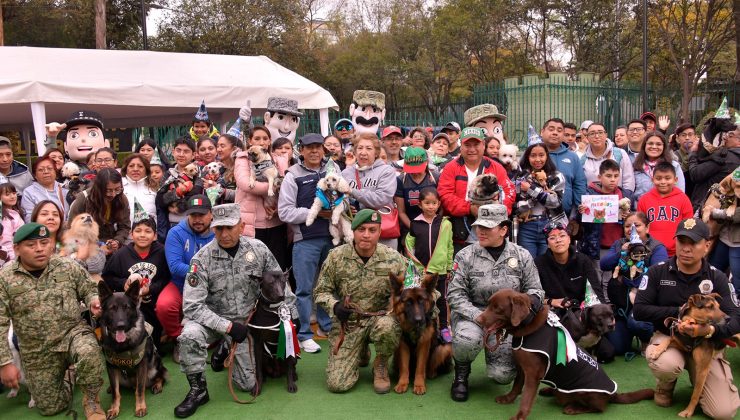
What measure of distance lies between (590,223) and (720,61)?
855 inches

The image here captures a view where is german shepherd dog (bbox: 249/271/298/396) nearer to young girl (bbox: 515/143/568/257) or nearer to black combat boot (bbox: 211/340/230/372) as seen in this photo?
black combat boot (bbox: 211/340/230/372)

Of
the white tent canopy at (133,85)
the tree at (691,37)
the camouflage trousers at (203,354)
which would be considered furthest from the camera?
the tree at (691,37)

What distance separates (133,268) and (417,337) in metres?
2.62

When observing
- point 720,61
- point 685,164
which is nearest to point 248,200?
point 685,164

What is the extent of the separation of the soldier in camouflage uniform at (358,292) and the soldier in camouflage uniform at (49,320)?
5.76ft

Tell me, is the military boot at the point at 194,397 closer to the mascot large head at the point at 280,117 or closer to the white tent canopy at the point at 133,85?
the mascot large head at the point at 280,117

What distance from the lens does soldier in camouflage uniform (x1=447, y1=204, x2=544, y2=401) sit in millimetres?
4945

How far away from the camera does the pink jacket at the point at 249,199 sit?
6348mm

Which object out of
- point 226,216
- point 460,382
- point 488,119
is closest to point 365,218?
point 226,216

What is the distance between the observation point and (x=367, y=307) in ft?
17.5

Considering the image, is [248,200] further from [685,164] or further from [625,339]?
[685,164]

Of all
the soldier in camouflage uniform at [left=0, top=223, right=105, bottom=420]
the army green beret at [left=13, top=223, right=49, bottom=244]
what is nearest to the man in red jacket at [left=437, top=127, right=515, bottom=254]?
the soldier in camouflage uniform at [left=0, top=223, right=105, bottom=420]

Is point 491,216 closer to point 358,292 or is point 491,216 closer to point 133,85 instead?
point 358,292

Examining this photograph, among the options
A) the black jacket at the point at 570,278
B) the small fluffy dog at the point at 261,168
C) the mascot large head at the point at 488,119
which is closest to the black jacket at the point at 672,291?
the black jacket at the point at 570,278
